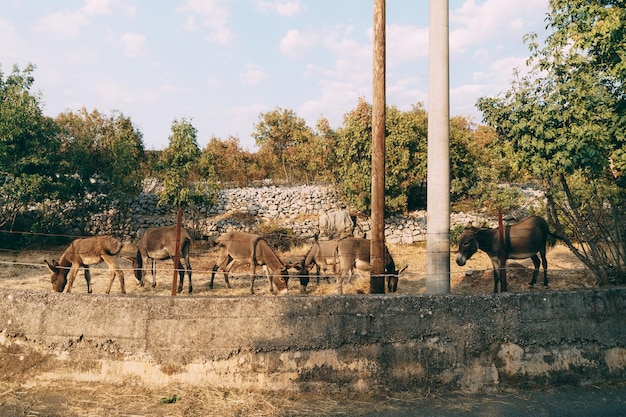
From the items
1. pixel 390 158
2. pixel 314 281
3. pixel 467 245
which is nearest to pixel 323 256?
pixel 314 281

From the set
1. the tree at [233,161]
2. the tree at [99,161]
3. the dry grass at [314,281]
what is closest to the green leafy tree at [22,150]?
the tree at [99,161]

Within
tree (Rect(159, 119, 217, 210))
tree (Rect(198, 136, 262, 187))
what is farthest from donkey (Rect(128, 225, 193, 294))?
tree (Rect(198, 136, 262, 187))

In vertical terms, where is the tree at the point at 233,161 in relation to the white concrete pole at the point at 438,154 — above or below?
above

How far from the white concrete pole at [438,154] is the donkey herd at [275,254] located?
2768 mm

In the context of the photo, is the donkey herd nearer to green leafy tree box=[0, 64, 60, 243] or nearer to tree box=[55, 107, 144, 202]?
green leafy tree box=[0, 64, 60, 243]

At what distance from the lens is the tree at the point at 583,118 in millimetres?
8102

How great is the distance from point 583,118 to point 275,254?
7.44 meters

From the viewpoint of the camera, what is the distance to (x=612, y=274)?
910cm

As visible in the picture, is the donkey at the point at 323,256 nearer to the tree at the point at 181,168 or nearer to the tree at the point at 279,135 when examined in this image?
the tree at the point at 181,168

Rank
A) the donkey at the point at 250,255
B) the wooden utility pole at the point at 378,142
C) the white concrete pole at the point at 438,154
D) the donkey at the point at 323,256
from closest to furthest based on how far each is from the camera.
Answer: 1. the white concrete pole at the point at 438,154
2. the wooden utility pole at the point at 378,142
3. the donkey at the point at 250,255
4. the donkey at the point at 323,256

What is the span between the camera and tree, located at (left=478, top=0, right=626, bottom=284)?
8.10 metres

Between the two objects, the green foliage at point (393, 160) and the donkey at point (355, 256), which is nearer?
the donkey at point (355, 256)

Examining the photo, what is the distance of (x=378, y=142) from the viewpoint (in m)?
8.26

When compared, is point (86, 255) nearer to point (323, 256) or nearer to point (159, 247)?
point (159, 247)
